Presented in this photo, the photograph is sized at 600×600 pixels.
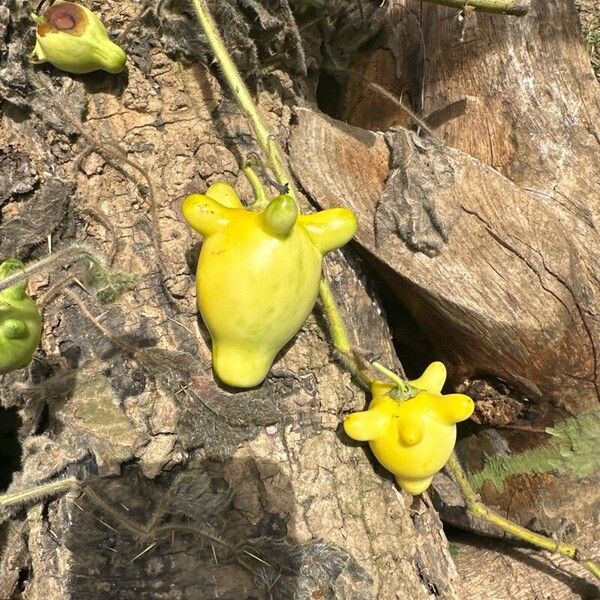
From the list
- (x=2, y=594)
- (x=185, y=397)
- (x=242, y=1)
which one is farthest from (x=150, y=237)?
(x=2, y=594)

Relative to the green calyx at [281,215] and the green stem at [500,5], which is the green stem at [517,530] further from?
the green stem at [500,5]

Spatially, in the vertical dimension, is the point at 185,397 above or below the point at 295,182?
below

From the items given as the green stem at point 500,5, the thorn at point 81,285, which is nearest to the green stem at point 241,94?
the thorn at point 81,285

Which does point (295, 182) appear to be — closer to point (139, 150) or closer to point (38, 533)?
point (139, 150)

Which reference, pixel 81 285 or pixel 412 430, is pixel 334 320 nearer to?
pixel 412 430

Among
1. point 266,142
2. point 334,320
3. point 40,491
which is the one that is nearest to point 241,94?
point 266,142
